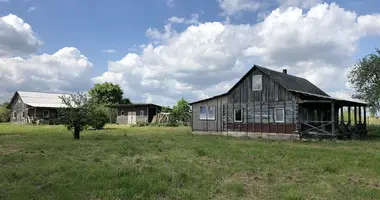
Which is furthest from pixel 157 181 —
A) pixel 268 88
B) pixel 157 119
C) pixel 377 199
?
pixel 157 119

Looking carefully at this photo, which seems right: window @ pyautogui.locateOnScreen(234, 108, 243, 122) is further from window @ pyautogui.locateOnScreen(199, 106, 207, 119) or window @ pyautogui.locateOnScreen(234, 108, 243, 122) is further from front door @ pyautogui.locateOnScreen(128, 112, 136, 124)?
front door @ pyautogui.locateOnScreen(128, 112, 136, 124)

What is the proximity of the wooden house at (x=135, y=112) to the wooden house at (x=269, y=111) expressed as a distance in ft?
57.8

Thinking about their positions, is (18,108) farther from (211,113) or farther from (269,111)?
(269,111)

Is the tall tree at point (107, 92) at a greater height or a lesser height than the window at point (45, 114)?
greater

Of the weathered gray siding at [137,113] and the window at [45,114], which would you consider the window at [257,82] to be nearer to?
the weathered gray siding at [137,113]

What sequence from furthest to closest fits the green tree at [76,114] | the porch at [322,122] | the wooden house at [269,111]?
the wooden house at [269,111] < the porch at [322,122] < the green tree at [76,114]

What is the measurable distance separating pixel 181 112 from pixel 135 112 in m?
8.15

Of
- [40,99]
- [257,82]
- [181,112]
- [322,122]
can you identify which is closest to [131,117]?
[181,112]

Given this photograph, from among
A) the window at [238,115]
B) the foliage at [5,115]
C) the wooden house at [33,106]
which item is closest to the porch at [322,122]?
the window at [238,115]

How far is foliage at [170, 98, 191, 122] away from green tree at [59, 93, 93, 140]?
21833 millimetres

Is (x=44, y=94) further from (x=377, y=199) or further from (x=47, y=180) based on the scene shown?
(x=377, y=199)

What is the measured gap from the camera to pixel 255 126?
23.4 meters

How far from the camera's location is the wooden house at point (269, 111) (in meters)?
21.2

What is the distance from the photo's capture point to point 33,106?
148ft
